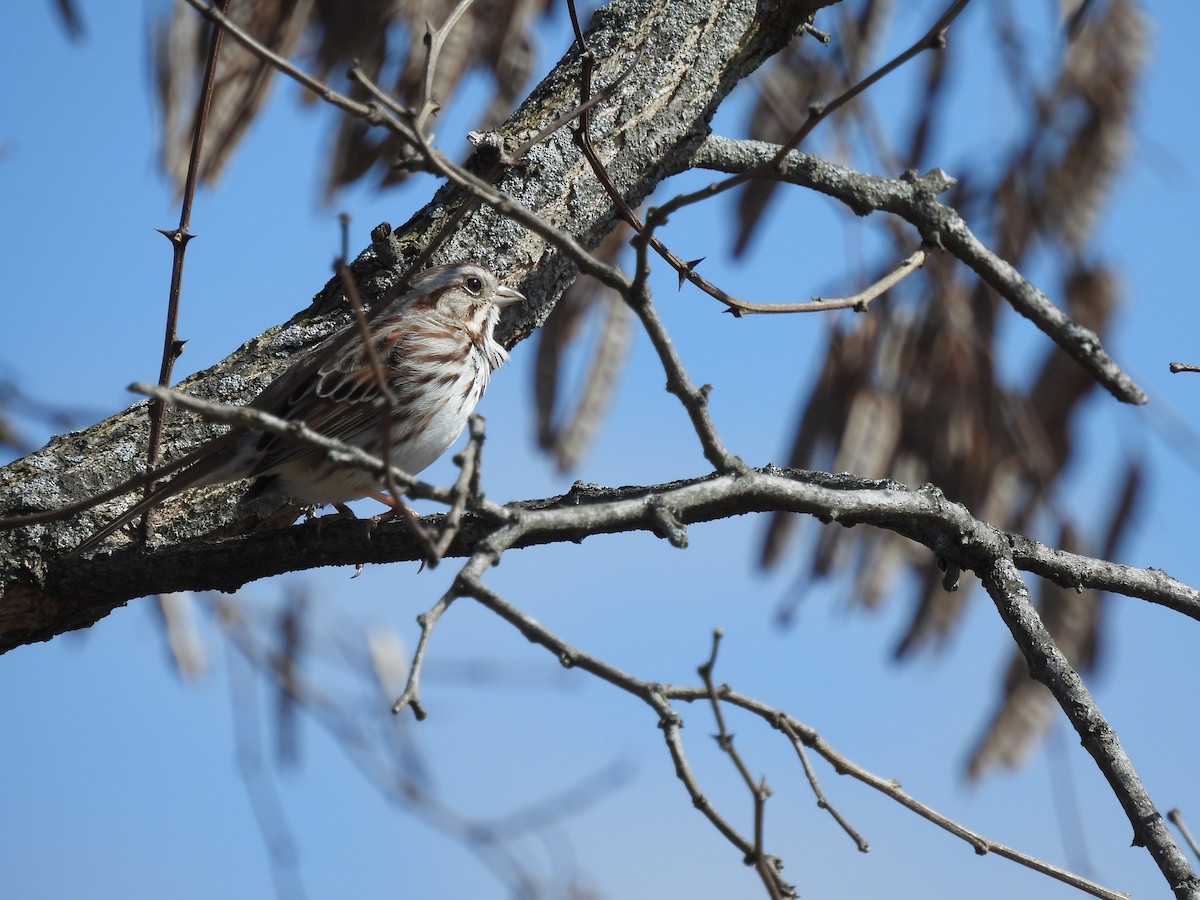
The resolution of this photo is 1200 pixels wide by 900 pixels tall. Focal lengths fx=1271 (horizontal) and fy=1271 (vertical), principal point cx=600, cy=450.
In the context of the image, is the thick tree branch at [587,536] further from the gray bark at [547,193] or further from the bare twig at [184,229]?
the bare twig at [184,229]

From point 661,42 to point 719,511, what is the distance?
1.54 meters

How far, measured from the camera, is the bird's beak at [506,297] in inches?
150

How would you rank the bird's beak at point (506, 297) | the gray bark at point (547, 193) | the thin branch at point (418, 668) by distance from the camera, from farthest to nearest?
the bird's beak at point (506, 297), the gray bark at point (547, 193), the thin branch at point (418, 668)

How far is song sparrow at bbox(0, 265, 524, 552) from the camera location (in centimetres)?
385

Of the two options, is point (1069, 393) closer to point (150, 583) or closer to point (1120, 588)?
point (1120, 588)

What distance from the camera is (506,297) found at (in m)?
3.87

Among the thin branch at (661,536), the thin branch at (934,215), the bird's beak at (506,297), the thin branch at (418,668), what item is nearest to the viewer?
the thin branch at (418,668)

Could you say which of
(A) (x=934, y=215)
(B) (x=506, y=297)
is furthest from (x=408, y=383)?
(A) (x=934, y=215)

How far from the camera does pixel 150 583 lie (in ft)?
10.8

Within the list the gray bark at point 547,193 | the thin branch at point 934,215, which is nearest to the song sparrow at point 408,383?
the gray bark at point 547,193

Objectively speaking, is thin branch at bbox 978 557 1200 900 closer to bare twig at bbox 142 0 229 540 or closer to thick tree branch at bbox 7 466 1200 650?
thick tree branch at bbox 7 466 1200 650

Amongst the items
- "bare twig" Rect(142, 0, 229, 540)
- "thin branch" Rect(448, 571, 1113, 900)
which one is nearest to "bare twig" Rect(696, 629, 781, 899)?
"thin branch" Rect(448, 571, 1113, 900)

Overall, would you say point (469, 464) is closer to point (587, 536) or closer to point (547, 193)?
point (587, 536)

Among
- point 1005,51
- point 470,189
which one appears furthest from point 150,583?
point 1005,51
